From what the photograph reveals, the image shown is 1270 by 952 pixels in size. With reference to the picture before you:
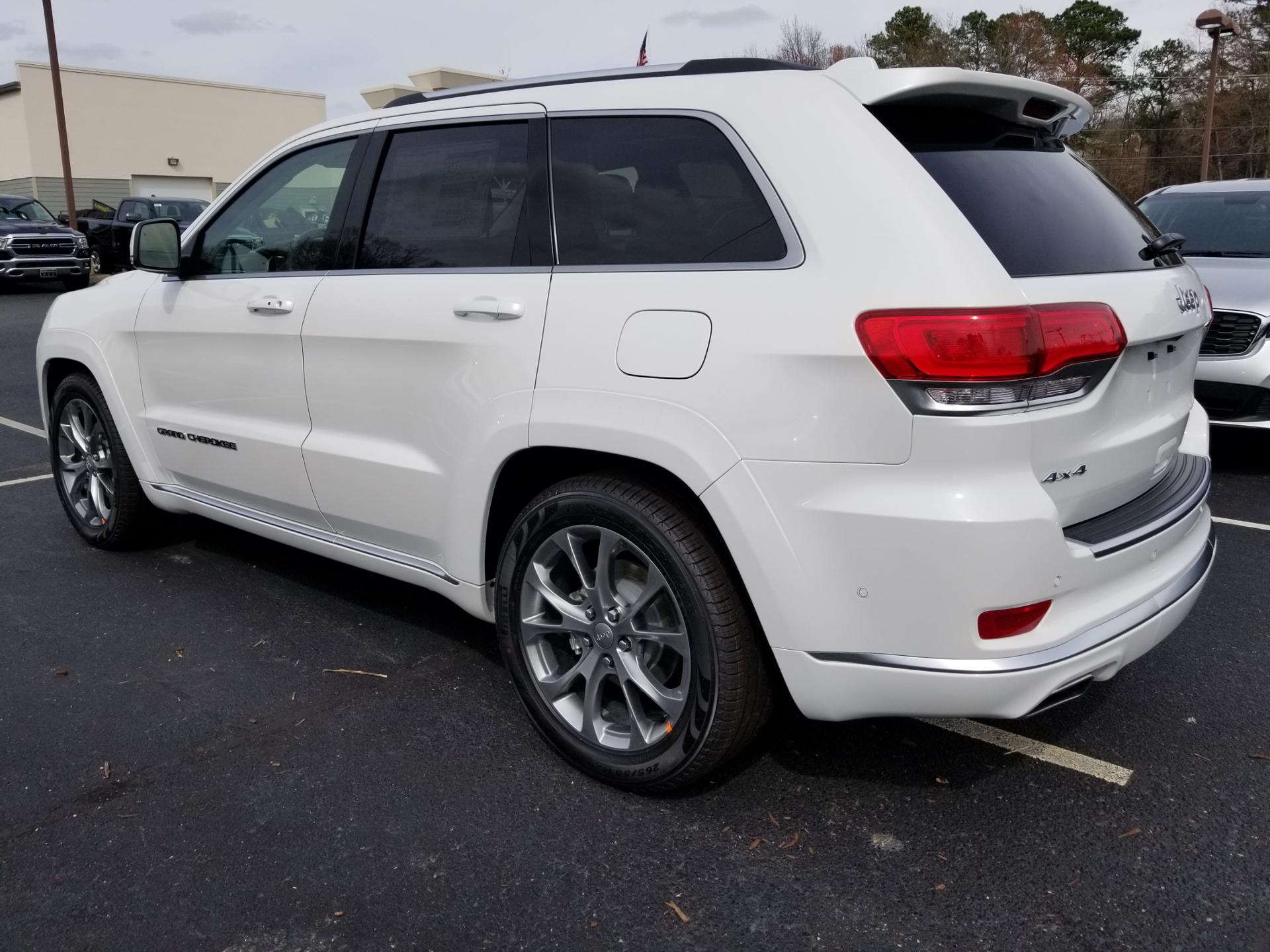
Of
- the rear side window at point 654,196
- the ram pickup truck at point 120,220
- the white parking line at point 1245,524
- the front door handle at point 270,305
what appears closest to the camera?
the rear side window at point 654,196

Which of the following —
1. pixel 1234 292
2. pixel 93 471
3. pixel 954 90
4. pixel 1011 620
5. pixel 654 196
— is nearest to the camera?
pixel 1011 620

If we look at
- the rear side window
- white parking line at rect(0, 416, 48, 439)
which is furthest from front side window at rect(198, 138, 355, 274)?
white parking line at rect(0, 416, 48, 439)

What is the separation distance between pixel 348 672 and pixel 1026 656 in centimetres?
228

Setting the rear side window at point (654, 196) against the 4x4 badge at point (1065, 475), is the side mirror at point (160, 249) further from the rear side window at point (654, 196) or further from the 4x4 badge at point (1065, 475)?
the 4x4 badge at point (1065, 475)

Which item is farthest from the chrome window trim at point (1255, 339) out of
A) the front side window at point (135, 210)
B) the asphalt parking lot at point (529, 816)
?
the front side window at point (135, 210)

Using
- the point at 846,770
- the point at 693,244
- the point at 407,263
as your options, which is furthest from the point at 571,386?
the point at 846,770

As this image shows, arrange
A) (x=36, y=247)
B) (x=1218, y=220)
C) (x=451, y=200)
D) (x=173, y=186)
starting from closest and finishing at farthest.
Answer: (x=451, y=200) → (x=1218, y=220) → (x=36, y=247) → (x=173, y=186)

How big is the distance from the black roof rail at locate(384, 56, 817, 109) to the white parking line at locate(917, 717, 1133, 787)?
1804mm

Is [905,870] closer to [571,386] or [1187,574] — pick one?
[1187,574]

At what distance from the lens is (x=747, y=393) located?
96.7 inches

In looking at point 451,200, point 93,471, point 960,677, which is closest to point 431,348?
point 451,200

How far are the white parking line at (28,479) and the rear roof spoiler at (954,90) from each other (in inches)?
217

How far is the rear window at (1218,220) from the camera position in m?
6.98

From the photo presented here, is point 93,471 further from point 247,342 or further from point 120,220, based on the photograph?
point 120,220
